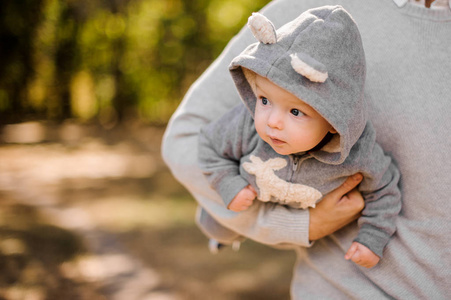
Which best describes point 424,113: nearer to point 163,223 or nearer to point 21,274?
point 21,274

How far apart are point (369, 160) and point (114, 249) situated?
3.28 meters

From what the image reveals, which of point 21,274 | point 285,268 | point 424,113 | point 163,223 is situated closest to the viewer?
point 424,113

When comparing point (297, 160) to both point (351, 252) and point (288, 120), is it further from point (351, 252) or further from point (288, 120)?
point (351, 252)

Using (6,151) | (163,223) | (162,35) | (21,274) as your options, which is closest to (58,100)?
(162,35)

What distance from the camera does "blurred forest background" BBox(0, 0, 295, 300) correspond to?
147 inches

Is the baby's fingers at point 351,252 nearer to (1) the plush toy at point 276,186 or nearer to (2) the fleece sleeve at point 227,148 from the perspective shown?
(1) the plush toy at point 276,186

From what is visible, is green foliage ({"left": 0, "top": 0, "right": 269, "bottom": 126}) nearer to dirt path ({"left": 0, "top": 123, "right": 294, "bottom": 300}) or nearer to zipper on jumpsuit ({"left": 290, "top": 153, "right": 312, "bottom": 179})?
dirt path ({"left": 0, "top": 123, "right": 294, "bottom": 300})

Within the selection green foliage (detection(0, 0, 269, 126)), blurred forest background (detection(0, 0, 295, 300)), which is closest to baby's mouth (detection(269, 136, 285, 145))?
blurred forest background (detection(0, 0, 295, 300))

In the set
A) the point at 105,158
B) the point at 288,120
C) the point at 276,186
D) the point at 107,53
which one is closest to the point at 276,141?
the point at 288,120

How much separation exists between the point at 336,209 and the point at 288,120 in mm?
344

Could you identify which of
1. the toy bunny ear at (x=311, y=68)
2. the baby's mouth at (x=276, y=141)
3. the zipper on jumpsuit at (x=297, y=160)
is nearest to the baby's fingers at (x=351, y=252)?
the zipper on jumpsuit at (x=297, y=160)

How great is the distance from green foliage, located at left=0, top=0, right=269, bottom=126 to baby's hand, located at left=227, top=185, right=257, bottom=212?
28.4 ft

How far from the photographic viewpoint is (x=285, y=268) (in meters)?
4.11

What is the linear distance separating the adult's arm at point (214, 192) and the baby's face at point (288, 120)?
244 mm
